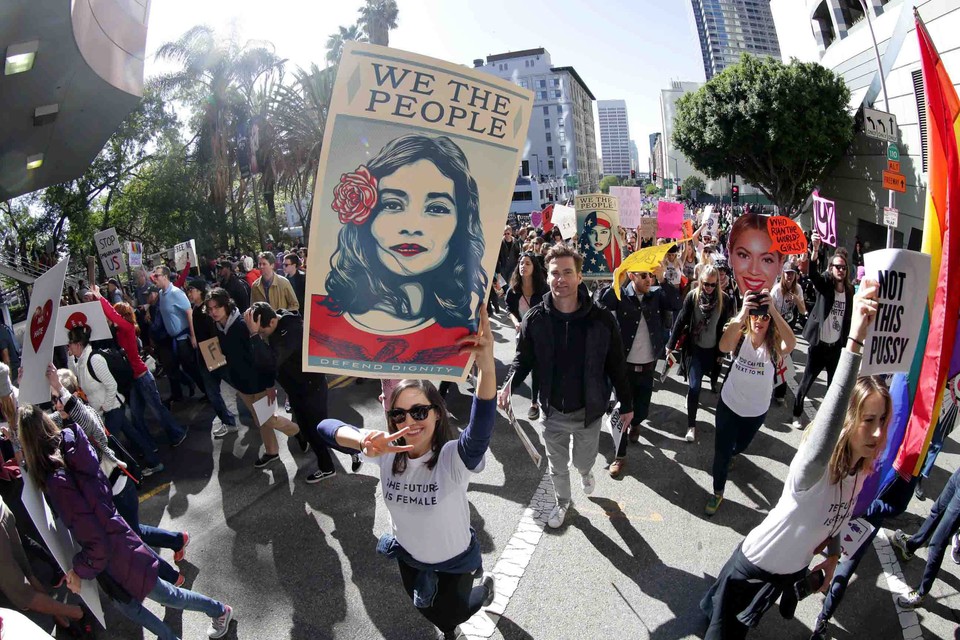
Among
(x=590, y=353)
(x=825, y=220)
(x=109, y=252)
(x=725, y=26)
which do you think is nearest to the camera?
(x=590, y=353)

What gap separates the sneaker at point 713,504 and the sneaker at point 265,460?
4135 mm

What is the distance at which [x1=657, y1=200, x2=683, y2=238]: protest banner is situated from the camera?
1144 cm

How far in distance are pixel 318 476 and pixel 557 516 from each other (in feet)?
7.62

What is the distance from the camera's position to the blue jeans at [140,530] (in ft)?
11.1

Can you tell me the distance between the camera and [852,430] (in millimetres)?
2471

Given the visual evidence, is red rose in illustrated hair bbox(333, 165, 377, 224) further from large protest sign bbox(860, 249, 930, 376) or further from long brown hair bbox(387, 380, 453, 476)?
large protest sign bbox(860, 249, 930, 376)

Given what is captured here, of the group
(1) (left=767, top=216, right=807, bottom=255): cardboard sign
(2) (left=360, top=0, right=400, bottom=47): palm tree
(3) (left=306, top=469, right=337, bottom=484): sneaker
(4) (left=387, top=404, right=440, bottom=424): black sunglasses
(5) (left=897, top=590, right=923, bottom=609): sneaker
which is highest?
(2) (left=360, top=0, right=400, bottom=47): palm tree

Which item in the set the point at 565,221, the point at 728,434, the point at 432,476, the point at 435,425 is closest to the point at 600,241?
the point at 565,221

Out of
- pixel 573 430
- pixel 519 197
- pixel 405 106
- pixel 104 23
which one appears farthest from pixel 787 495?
pixel 519 197

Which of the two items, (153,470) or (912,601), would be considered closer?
(912,601)

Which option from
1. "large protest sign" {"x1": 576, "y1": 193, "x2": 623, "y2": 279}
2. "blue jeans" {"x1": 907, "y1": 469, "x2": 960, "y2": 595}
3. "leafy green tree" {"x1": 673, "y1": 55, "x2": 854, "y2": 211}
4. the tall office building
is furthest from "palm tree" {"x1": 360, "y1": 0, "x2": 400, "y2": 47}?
the tall office building

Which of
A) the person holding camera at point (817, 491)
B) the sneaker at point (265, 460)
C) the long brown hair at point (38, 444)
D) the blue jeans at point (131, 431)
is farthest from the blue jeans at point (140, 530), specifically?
the person holding camera at point (817, 491)

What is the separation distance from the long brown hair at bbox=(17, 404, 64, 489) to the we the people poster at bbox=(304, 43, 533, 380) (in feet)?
5.35

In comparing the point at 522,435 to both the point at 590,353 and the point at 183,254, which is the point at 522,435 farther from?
the point at 183,254
